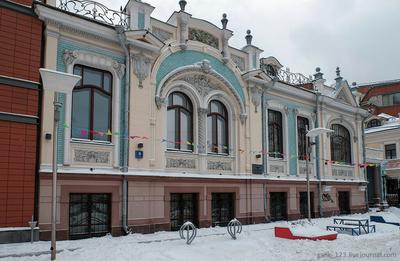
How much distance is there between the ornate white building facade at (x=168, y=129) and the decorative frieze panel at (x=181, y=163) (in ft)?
0.21

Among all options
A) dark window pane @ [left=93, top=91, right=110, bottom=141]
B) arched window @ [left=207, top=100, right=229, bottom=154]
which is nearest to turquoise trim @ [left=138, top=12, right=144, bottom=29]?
dark window pane @ [left=93, top=91, right=110, bottom=141]

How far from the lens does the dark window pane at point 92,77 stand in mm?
13562

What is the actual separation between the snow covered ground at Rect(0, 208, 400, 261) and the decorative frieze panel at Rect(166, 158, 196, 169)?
2629mm

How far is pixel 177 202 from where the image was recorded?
15.5m

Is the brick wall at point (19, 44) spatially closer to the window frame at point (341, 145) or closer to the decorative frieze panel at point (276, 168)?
the decorative frieze panel at point (276, 168)

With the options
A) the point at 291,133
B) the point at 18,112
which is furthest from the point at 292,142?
the point at 18,112

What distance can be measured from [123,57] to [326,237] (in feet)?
29.2

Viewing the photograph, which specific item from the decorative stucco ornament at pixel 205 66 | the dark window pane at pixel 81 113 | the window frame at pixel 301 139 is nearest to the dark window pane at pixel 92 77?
the dark window pane at pixel 81 113

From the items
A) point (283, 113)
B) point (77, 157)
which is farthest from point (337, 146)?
point (77, 157)

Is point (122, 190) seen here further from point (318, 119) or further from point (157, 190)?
point (318, 119)

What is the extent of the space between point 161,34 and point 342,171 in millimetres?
13982

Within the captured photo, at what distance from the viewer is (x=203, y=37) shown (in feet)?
55.6

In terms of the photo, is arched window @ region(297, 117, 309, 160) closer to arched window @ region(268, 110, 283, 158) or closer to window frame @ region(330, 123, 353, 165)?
arched window @ region(268, 110, 283, 158)

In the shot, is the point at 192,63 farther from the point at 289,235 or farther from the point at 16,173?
the point at 16,173
